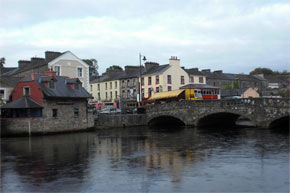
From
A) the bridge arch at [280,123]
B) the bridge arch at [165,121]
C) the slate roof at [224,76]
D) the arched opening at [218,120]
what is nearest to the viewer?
the bridge arch at [280,123]

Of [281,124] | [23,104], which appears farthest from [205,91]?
[23,104]

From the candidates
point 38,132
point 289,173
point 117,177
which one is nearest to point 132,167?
point 117,177

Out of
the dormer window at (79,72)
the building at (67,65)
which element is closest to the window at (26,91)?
the building at (67,65)

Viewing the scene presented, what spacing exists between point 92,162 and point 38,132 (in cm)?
1868

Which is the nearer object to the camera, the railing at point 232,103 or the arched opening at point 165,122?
the railing at point 232,103

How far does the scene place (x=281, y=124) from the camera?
139 ft

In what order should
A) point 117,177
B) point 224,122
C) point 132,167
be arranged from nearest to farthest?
point 117,177
point 132,167
point 224,122

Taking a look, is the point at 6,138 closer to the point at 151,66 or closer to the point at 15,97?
the point at 15,97

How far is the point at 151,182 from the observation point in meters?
15.4

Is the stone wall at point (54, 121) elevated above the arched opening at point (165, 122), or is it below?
above

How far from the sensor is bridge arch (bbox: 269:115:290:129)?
3841cm

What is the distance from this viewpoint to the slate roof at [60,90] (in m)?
39.2

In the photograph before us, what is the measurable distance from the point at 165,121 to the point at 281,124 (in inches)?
715

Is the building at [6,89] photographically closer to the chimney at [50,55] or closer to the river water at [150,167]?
the chimney at [50,55]
